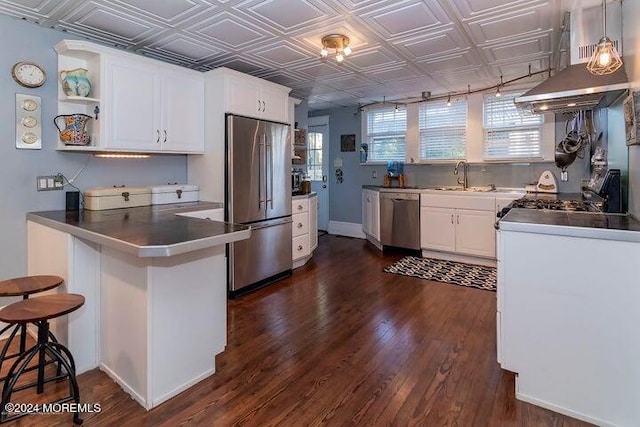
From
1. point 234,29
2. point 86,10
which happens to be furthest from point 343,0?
point 86,10

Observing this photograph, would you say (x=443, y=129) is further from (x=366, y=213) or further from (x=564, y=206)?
(x=564, y=206)

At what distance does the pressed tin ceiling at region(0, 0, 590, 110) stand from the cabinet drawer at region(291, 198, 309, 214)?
1472 mm

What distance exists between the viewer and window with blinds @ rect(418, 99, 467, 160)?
519 centimetres

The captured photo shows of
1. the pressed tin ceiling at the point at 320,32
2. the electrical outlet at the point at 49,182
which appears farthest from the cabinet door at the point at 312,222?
the electrical outlet at the point at 49,182

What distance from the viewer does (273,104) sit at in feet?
12.9

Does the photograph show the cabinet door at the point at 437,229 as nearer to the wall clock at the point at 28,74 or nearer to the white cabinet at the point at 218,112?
the white cabinet at the point at 218,112

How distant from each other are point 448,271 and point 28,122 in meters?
4.29

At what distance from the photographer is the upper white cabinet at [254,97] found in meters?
3.45

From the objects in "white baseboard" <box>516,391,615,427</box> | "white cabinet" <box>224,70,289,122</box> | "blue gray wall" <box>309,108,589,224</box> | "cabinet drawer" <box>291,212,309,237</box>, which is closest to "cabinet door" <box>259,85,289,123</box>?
"white cabinet" <box>224,70,289,122</box>

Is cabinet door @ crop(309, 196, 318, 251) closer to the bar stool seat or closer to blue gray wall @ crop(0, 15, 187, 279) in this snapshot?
blue gray wall @ crop(0, 15, 187, 279)

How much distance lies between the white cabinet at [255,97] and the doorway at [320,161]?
2.69 m

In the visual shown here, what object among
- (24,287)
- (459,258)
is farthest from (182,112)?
(459,258)

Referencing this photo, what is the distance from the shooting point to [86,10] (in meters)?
2.48

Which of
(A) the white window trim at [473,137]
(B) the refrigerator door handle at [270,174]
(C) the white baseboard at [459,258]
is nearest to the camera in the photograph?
(B) the refrigerator door handle at [270,174]
